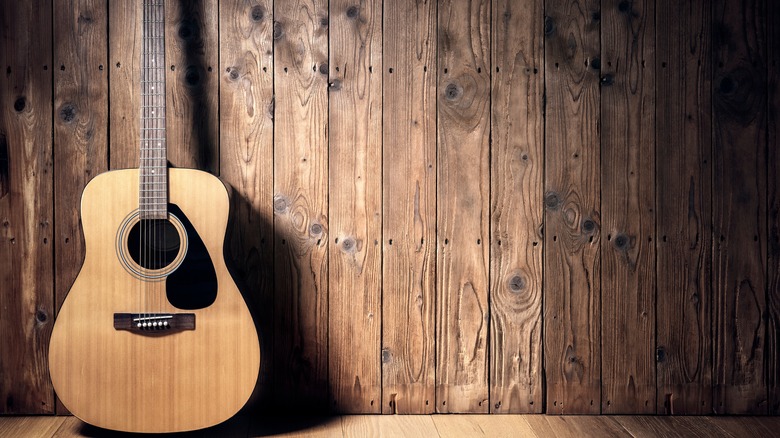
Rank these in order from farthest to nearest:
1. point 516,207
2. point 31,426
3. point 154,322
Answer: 1. point 516,207
2. point 31,426
3. point 154,322

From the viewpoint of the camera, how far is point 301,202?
5.49 ft

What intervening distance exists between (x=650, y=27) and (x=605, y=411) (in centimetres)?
115

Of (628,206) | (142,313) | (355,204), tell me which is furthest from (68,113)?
(628,206)

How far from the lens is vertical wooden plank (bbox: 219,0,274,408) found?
5.41ft

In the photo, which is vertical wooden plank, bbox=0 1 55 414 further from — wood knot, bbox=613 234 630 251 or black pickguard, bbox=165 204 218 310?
wood knot, bbox=613 234 630 251

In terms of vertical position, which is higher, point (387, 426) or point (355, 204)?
point (355, 204)

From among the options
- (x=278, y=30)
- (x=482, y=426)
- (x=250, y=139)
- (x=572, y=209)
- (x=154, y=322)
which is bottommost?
(x=482, y=426)

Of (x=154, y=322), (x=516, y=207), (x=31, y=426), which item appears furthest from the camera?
(x=516, y=207)

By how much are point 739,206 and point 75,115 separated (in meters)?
1.96

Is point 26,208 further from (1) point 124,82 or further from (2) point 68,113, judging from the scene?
(1) point 124,82

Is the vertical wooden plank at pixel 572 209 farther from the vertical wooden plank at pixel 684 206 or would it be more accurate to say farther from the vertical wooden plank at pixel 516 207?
the vertical wooden plank at pixel 684 206

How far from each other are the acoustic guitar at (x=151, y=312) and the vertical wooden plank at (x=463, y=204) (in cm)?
60

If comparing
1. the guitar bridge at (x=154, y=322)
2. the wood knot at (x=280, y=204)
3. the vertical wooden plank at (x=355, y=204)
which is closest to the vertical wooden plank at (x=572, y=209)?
the vertical wooden plank at (x=355, y=204)

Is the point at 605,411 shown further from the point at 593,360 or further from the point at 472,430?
the point at 472,430
